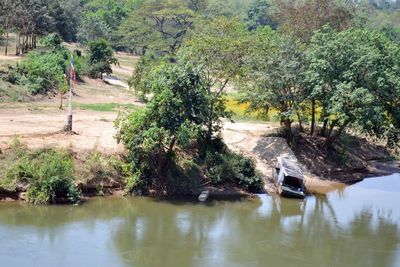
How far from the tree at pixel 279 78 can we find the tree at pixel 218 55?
927 mm

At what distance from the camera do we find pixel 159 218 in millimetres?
20062

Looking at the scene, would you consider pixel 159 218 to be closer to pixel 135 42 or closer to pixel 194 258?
pixel 194 258

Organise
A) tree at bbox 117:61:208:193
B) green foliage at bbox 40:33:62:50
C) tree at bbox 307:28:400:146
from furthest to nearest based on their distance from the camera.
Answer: green foliage at bbox 40:33:62:50, tree at bbox 307:28:400:146, tree at bbox 117:61:208:193

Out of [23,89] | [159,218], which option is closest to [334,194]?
[159,218]

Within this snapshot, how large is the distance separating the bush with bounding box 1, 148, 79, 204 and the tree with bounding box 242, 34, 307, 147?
11.0 m

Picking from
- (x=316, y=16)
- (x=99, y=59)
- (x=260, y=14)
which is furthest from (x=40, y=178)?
(x=260, y=14)

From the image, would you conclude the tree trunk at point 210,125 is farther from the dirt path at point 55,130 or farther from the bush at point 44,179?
the bush at point 44,179

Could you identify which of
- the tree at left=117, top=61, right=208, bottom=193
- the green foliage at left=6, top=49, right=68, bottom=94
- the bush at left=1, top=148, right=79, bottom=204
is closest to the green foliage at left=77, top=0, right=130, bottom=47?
the green foliage at left=6, top=49, right=68, bottom=94

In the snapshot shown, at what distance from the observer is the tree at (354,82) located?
83.1 ft

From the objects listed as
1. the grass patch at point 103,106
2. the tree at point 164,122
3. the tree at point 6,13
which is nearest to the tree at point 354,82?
the tree at point 164,122

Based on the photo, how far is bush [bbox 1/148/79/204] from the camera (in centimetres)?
1986

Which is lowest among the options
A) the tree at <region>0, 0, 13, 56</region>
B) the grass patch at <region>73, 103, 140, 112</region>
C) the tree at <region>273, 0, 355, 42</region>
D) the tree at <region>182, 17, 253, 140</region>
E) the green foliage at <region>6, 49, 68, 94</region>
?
the grass patch at <region>73, 103, 140, 112</region>

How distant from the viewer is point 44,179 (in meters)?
19.9

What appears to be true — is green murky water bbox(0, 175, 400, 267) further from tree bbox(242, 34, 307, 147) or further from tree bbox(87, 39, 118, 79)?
tree bbox(87, 39, 118, 79)
